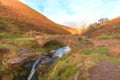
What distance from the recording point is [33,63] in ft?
97.2

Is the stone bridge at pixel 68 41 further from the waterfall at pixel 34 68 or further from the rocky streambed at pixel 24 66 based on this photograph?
the waterfall at pixel 34 68

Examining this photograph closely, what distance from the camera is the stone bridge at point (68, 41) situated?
107 ft

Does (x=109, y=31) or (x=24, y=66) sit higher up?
(x=109, y=31)

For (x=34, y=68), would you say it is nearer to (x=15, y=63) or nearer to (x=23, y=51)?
(x=15, y=63)

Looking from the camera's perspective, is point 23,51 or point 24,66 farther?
point 23,51

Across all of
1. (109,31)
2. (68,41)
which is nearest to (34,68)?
(68,41)

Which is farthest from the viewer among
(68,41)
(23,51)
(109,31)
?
(109,31)

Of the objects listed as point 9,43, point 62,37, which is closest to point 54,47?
point 62,37

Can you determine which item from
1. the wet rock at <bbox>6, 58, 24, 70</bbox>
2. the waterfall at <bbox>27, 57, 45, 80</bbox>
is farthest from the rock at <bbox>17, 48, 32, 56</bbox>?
the waterfall at <bbox>27, 57, 45, 80</bbox>

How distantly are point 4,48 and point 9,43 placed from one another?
397 cm

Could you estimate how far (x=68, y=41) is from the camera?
34.8 meters

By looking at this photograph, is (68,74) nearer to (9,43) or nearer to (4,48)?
(4,48)

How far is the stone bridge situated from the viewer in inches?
1287

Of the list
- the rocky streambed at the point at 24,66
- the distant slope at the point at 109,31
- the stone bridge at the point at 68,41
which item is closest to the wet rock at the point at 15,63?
the rocky streambed at the point at 24,66
